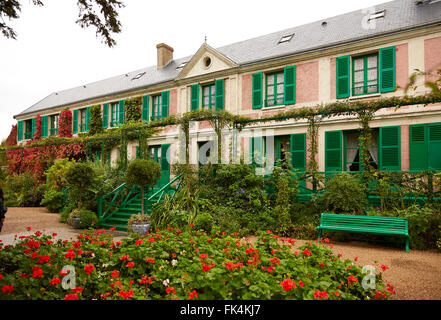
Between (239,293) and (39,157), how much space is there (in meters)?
15.5

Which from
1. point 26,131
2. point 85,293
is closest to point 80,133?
point 26,131

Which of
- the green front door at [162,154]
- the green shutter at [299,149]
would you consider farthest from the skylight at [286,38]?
the green front door at [162,154]

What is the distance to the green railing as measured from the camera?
8148 millimetres

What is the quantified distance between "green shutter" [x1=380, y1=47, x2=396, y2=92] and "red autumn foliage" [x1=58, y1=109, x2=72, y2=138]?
17135 millimetres

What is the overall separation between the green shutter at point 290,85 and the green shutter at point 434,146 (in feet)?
14.8

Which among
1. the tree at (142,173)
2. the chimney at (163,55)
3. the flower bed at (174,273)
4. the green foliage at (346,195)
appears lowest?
the flower bed at (174,273)

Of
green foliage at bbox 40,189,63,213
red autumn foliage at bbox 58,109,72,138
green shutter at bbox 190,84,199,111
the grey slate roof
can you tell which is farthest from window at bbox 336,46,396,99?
red autumn foliage at bbox 58,109,72,138

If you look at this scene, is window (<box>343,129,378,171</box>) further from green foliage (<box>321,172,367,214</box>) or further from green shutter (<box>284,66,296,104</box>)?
green foliage (<box>321,172,367,214</box>)

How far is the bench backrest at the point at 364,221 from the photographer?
5.46 m

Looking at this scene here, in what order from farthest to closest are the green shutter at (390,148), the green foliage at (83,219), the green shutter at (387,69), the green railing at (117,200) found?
the green shutter at (387,69)
the green shutter at (390,148)
the green railing at (117,200)
the green foliage at (83,219)

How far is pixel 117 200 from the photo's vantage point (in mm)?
9211

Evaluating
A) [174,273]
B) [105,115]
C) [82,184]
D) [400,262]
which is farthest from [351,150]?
[105,115]

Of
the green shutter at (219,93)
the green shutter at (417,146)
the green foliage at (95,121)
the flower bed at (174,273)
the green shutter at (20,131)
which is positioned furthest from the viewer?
the green shutter at (20,131)

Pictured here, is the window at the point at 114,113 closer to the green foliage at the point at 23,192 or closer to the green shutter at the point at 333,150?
the green foliage at the point at 23,192
